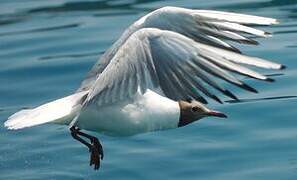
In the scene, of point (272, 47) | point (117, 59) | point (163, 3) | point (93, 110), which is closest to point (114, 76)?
point (117, 59)

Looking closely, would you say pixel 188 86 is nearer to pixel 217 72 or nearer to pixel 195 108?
pixel 217 72

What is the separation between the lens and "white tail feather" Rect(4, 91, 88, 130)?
690 centimetres

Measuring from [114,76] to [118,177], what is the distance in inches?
76.1

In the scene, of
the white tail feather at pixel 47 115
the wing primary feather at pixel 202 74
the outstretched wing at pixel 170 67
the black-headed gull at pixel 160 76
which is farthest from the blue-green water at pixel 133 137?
the wing primary feather at pixel 202 74

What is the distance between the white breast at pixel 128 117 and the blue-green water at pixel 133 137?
1.13 meters

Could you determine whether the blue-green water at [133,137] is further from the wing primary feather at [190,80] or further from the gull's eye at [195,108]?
the wing primary feather at [190,80]

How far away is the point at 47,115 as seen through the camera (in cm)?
698

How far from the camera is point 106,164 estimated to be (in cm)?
874

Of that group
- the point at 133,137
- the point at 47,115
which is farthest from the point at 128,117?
the point at 133,137

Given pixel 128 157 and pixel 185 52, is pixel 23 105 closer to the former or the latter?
pixel 128 157

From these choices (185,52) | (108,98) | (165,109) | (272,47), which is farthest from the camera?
(272,47)

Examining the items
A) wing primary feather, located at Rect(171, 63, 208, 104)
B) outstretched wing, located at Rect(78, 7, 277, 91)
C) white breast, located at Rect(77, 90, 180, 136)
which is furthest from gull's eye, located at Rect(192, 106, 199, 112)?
wing primary feather, located at Rect(171, 63, 208, 104)

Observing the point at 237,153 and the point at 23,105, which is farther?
the point at 23,105

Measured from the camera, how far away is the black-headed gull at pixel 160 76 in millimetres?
6449
